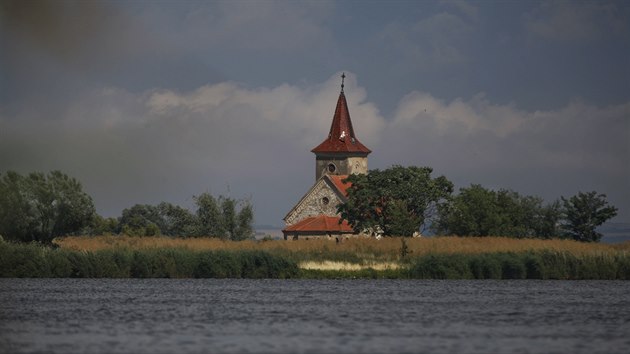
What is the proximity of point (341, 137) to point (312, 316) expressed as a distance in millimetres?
101041

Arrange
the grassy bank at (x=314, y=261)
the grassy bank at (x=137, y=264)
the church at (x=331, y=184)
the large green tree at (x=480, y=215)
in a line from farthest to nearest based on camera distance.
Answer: the church at (x=331, y=184) < the large green tree at (x=480, y=215) < the grassy bank at (x=314, y=261) < the grassy bank at (x=137, y=264)

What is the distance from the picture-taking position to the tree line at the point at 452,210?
94125 mm

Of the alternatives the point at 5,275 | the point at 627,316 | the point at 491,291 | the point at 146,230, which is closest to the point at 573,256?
the point at 491,291

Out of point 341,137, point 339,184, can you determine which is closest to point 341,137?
point 341,137

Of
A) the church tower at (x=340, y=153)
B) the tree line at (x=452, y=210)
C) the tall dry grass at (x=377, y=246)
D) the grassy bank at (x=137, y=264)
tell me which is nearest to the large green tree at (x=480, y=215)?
the tree line at (x=452, y=210)

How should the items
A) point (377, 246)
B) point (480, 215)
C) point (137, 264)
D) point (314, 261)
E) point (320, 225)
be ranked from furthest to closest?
1. point (320, 225)
2. point (480, 215)
3. point (377, 246)
4. point (314, 261)
5. point (137, 264)

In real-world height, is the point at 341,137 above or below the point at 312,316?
above

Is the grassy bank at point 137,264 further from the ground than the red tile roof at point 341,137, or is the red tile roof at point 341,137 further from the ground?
the red tile roof at point 341,137

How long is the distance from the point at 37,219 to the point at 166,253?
12.4m

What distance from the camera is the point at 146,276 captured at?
6581 cm

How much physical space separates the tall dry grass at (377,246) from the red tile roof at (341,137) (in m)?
71.1

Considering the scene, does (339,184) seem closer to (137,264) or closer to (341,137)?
(341,137)

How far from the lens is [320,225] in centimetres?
12519

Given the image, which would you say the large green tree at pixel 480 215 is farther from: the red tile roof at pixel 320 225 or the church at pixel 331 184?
the red tile roof at pixel 320 225
